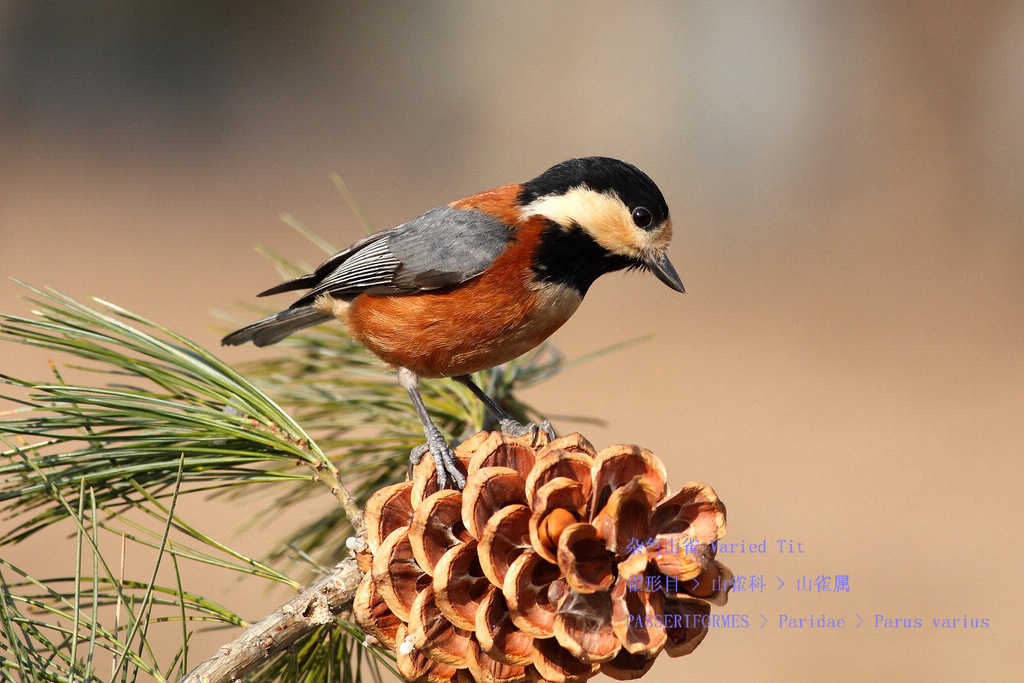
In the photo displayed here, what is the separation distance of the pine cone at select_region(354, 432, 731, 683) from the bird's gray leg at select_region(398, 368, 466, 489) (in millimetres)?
115

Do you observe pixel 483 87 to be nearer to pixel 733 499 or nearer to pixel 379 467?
pixel 733 499

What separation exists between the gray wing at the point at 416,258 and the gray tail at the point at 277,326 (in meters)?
0.04

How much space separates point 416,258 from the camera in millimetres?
1998

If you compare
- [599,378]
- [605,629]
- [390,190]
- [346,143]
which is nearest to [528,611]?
[605,629]

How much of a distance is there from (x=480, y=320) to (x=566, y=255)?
235mm

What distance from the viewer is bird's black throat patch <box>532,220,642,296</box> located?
186 centimetres

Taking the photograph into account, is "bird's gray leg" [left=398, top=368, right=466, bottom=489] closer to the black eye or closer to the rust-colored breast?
the rust-colored breast

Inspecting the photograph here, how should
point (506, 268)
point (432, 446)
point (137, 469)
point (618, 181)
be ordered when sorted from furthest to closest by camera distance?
point (506, 268) → point (618, 181) → point (432, 446) → point (137, 469)

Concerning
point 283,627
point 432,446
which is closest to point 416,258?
point 432,446

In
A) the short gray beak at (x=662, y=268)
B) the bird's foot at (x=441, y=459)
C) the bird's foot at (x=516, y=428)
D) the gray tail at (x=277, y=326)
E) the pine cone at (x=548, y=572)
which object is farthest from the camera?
the gray tail at (x=277, y=326)

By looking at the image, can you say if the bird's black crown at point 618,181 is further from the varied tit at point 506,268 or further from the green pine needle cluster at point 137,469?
the green pine needle cluster at point 137,469

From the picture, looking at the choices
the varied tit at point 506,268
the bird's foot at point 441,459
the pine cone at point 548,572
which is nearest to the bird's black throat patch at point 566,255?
the varied tit at point 506,268

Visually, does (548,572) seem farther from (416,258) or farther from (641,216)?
(416,258)

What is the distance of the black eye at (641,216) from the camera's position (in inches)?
69.3
